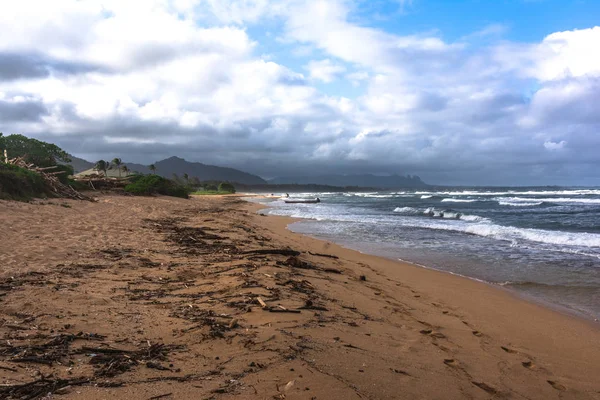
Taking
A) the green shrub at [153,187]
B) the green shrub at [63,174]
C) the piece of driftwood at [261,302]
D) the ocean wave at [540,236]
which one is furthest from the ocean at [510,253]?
the green shrub at [153,187]

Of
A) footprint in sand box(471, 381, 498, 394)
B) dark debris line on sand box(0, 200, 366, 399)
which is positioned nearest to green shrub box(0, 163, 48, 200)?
dark debris line on sand box(0, 200, 366, 399)

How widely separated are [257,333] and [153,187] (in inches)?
1412

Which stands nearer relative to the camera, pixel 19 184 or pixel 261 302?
pixel 261 302

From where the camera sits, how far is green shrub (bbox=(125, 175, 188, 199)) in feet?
113

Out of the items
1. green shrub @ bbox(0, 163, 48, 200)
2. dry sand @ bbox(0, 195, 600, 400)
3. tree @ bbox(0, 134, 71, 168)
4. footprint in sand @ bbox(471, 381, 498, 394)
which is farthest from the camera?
tree @ bbox(0, 134, 71, 168)

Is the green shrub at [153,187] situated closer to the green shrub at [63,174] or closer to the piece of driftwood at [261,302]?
the green shrub at [63,174]

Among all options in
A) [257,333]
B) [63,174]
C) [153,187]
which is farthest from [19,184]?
[153,187]

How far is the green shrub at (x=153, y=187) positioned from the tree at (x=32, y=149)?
5972 millimetres

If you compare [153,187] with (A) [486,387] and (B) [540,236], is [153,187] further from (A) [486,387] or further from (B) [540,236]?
(A) [486,387]

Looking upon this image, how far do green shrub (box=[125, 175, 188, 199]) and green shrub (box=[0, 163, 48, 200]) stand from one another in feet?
50.3

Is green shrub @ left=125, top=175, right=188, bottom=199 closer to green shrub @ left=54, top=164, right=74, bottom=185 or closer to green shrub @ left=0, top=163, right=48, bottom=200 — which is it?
green shrub @ left=54, top=164, right=74, bottom=185

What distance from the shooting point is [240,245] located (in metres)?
10.2

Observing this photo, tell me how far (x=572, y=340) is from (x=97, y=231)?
11.0 meters

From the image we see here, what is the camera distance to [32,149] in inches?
1191
